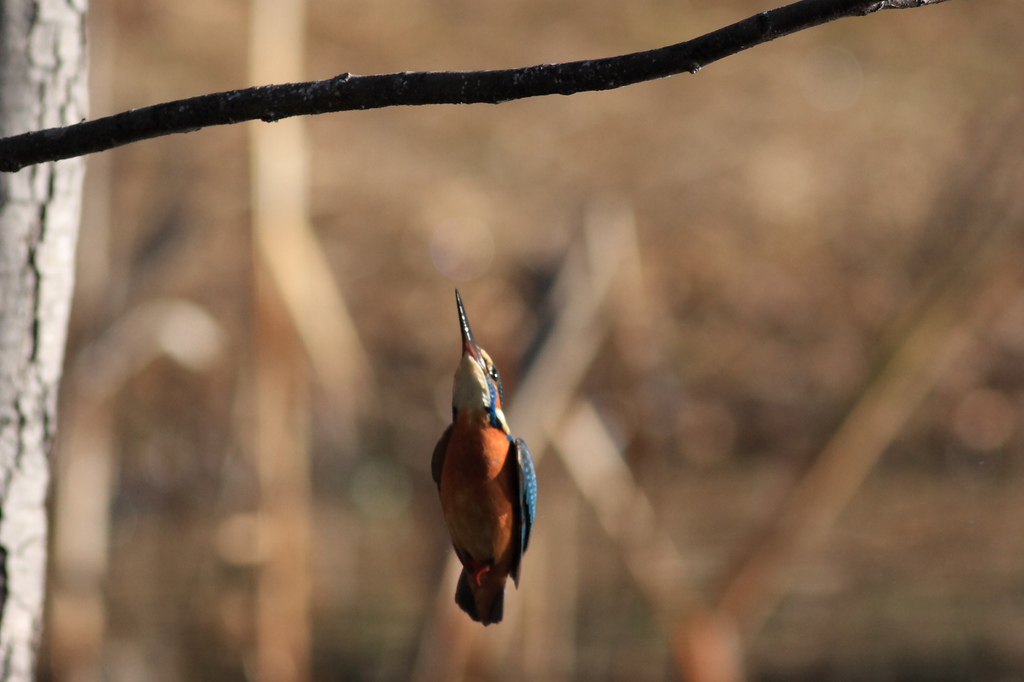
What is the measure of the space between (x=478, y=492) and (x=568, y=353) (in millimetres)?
2796

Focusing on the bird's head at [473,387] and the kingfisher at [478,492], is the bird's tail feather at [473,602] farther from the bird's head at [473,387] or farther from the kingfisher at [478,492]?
the bird's head at [473,387]

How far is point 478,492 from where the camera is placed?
122cm

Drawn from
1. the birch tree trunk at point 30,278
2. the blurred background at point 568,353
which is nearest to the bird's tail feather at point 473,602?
the birch tree trunk at point 30,278

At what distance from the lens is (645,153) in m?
14.1

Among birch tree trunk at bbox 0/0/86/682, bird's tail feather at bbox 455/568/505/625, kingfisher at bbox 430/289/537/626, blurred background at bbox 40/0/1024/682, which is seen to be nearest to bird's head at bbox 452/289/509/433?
kingfisher at bbox 430/289/537/626

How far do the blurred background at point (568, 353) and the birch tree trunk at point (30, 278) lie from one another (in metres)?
1.62

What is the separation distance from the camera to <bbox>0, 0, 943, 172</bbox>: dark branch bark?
1.15 metres

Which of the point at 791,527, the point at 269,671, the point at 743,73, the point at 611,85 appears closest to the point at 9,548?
the point at 611,85

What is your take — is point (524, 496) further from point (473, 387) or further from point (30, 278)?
point (30, 278)

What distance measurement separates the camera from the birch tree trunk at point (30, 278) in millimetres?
2275

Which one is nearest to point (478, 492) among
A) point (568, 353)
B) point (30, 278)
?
point (30, 278)

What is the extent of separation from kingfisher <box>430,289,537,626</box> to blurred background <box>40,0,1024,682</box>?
2.43 metres

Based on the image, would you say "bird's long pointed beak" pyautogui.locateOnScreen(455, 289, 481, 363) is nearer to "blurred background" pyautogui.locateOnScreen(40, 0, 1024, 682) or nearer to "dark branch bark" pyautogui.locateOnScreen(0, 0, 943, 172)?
"dark branch bark" pyautogui.locateOnScreen(0, 0, 943, 172)

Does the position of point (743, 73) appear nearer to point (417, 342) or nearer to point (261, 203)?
point (417, 342)
